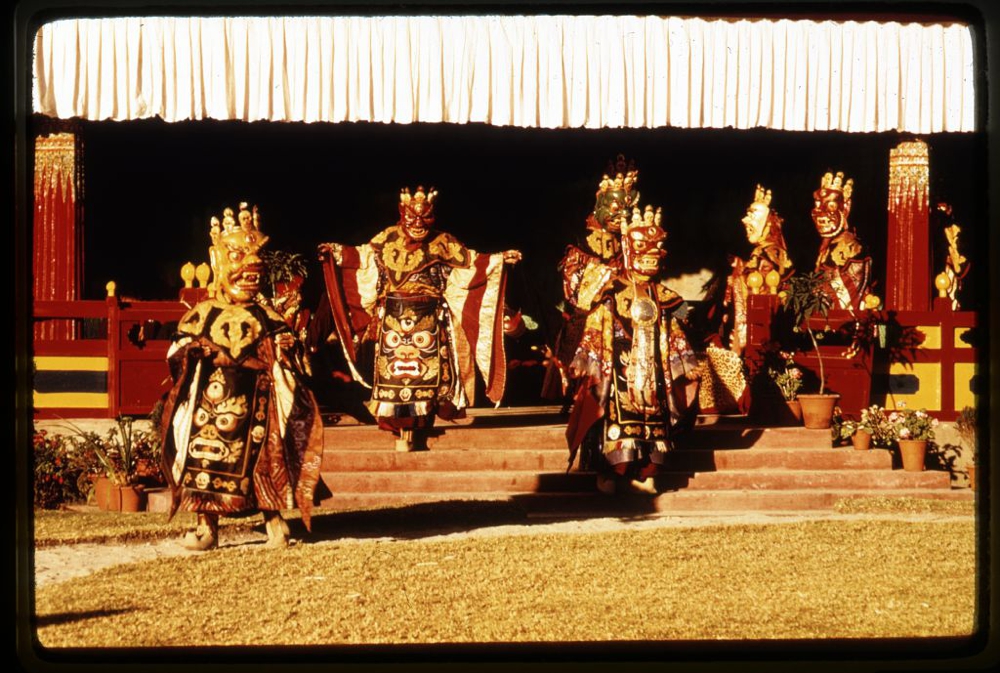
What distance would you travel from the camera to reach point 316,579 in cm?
956

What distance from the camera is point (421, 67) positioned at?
12602 mm

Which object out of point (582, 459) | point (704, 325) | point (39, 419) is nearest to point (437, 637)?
point (582, 459)

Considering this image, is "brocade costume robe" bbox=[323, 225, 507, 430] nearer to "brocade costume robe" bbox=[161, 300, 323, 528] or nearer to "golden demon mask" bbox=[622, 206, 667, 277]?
"golden demon mask" bbox=[622, 206, 667, 277]

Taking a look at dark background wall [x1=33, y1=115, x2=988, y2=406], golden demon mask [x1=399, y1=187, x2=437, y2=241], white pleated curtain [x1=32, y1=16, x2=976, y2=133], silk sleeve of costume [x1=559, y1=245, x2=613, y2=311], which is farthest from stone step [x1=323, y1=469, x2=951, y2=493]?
dark background wall [x1=33, y1=115, x2=988, y2=406]

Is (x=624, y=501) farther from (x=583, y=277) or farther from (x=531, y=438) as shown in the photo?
(x=583, y=277)

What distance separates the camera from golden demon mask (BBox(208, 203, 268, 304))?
9984 mm

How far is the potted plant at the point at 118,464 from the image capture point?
11.5 meters

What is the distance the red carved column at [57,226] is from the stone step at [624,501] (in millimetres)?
3118

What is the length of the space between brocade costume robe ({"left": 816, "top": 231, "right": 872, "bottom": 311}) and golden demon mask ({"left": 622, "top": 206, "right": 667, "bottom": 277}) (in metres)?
2.78

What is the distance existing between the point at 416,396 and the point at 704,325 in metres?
4.62

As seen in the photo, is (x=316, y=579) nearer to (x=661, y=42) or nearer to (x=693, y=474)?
(x=693, y=474)

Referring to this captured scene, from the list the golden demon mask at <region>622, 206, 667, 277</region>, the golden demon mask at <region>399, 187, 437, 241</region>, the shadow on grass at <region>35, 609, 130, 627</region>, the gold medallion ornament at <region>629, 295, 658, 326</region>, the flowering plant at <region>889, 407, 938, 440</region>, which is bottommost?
the shadow on grass at <region>35, 609, 130, 627</region>

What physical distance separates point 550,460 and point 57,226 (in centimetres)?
447

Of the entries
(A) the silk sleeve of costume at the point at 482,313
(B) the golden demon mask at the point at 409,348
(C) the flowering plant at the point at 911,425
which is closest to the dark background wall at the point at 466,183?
(C) the flowering plant at the point at 911,425
